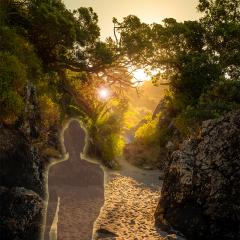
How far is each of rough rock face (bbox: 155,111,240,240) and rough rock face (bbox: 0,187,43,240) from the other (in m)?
3.97

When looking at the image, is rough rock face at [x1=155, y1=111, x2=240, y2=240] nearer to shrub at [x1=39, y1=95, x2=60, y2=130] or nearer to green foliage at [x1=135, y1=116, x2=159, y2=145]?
shrub at [x1=39, y1=95, x2=60, y2=130]

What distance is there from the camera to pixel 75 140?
711cm

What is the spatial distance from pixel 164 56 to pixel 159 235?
13613 mm

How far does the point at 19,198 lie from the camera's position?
975cm

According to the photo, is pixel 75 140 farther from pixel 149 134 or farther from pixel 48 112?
pixel 149 134

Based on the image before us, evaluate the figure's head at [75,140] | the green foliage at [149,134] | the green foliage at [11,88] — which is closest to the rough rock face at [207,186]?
the green foliage at [11,88]

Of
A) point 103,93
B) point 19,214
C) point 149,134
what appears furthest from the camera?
point 149,134

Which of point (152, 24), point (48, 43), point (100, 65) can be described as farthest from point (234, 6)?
point (48, 43)

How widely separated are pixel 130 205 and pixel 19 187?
16.1 ft

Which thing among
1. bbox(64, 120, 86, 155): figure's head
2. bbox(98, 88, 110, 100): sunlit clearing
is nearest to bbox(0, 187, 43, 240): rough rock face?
bbox(64, 120, 86, 155): figure's head

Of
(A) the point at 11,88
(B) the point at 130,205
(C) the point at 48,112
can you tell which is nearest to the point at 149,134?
(C) the point at 48,112

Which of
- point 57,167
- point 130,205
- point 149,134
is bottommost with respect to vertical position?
point 130,205

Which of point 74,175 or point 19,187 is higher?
point 74,175

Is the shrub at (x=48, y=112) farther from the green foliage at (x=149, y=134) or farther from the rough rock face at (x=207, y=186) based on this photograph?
the green foliage at (x=149, y=134)
